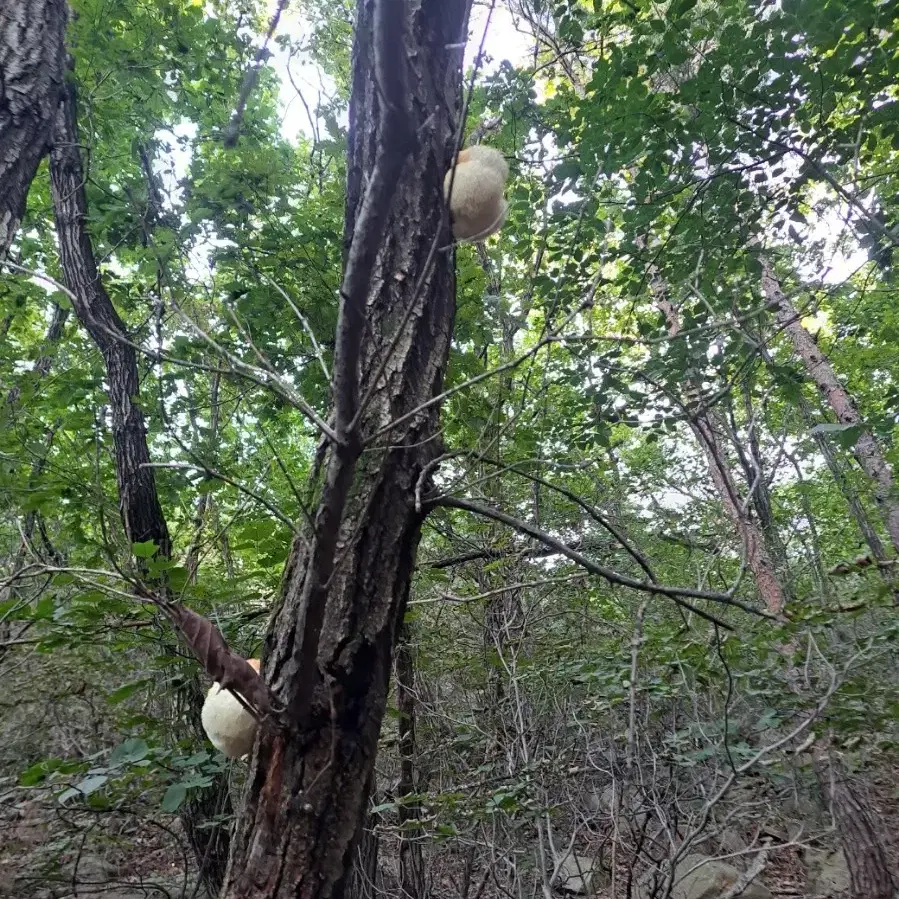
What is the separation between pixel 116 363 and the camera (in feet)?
12.0

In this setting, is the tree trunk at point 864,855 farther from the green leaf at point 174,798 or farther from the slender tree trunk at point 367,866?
the green leaf at point 174,798

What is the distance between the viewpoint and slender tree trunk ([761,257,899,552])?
508 cm

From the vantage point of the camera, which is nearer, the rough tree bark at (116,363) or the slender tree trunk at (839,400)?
the rough tree bark at (116,363)

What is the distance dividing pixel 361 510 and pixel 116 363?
10.4 ft

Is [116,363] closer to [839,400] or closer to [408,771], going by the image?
[408,771]

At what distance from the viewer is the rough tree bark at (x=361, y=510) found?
73 centimetres

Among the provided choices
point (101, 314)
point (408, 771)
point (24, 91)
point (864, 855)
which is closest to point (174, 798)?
point (408, 771)

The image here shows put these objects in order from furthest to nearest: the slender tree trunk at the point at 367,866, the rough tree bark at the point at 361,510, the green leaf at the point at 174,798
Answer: the slender tree trunk at the point at 367,866 < the green leaf at the point at 174,798 < the rough tree bark at the point at 361,510

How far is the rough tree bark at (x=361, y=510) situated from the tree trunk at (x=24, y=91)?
134 cm

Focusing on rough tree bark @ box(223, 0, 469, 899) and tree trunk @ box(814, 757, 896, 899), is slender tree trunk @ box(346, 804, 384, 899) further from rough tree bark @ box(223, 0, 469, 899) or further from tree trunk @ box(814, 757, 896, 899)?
tree trunk @ box(814, 757, 896, 899)

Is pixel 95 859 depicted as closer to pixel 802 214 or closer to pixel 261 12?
pixel 802 214

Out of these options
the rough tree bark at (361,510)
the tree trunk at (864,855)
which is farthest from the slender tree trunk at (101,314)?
the tree trunk at (864,855)

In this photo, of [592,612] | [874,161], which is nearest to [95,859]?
[592,612]

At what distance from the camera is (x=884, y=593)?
1904mm
